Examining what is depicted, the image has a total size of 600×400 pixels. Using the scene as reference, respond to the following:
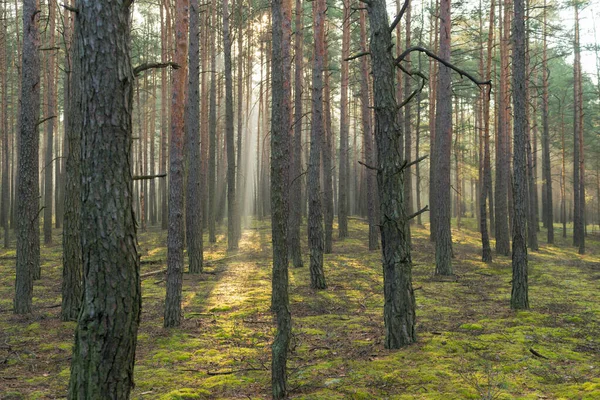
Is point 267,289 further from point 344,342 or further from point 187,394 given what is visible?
point 187,394

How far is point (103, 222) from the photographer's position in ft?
11.4

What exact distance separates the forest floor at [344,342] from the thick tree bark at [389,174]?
0.80m

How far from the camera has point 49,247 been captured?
61.9ft

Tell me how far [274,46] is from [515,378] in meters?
5.51

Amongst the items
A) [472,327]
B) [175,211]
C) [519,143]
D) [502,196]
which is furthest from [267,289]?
[502,196]

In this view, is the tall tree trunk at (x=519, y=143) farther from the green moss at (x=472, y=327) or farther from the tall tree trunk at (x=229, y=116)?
the tall tree trunk at (x=229, y=116)

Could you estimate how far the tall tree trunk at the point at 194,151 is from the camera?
38.8 ft

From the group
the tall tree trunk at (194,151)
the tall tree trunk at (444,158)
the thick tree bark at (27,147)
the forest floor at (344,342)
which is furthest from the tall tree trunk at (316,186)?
the thick tree bark at (27,147)

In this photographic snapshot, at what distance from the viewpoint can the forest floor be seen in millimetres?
5094

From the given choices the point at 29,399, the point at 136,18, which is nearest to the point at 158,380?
the point at 29,399

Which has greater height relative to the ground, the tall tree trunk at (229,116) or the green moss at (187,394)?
the tall tree trunk at (229,116)

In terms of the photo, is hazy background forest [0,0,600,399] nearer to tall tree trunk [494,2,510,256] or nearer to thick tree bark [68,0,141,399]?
thick tree bark [68,0,141,399]

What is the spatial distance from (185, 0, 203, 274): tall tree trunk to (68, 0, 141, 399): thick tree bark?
8268mm

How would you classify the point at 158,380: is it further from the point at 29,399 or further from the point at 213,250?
the point at 213,250
